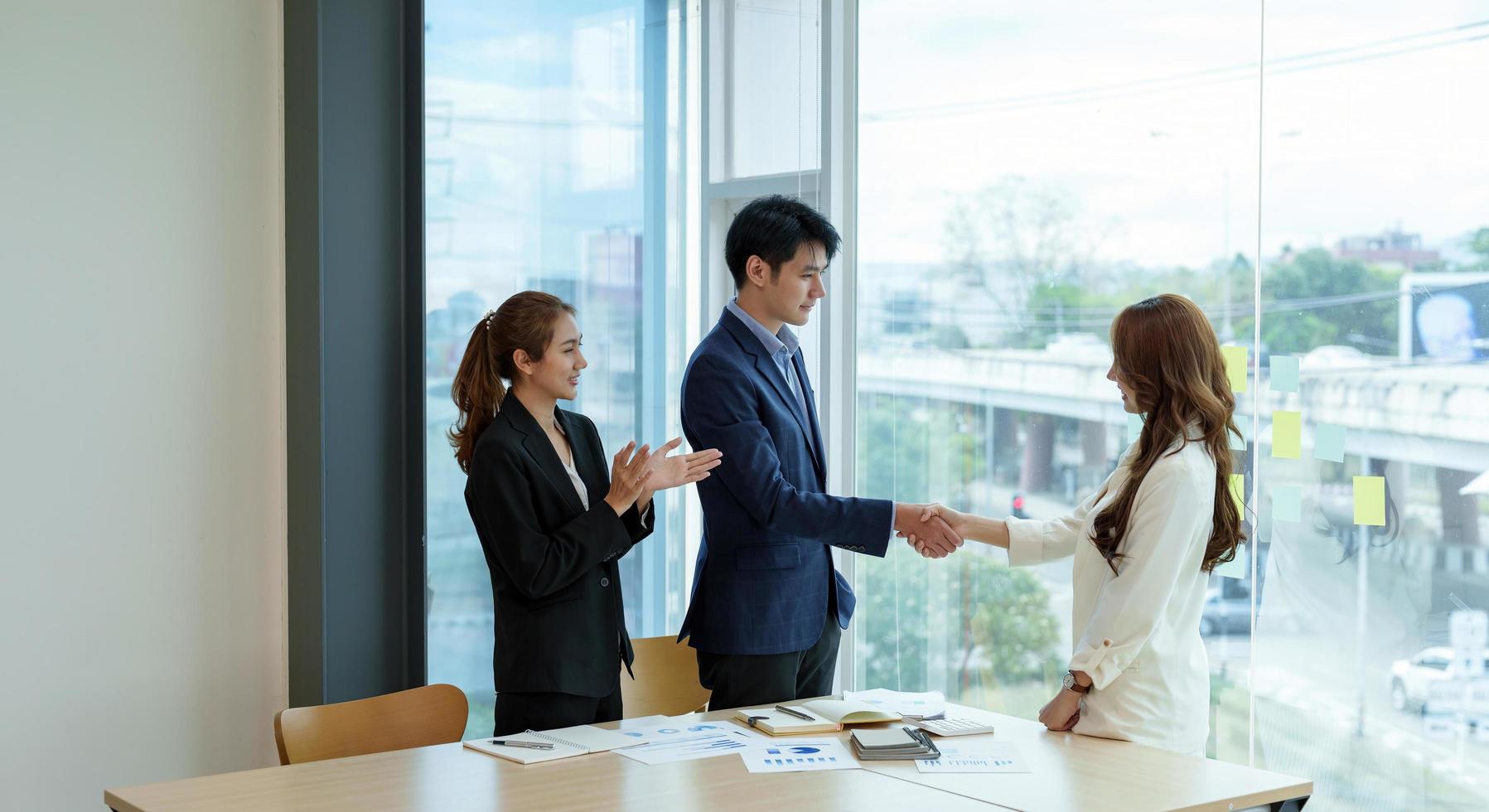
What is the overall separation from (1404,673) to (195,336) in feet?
11.4

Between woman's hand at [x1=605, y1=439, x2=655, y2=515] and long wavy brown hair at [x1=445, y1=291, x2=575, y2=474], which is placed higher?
long wavy brown hair at [x1=445, y1=291, x2=575, y2=474]

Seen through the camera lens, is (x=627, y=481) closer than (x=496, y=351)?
Yes

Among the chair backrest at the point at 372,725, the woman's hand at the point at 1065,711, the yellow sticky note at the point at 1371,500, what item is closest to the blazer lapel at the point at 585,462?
the chair backrest at the point at 372,725

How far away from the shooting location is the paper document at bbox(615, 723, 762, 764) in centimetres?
237

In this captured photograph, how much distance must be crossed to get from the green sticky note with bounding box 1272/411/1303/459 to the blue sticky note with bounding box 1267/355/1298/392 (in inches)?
2.4

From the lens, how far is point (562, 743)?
246 centimetres

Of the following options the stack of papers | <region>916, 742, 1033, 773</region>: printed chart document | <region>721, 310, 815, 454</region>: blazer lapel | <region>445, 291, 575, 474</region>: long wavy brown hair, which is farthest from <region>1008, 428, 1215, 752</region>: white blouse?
<region>445, 291, 575, 474</region>: long wavy brown hair

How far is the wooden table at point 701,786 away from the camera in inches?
81.8

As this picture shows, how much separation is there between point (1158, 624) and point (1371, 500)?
762mm

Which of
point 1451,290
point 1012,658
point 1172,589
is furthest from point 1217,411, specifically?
point 1012,658

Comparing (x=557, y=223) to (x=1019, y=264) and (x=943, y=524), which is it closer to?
(x=1019, y=264)

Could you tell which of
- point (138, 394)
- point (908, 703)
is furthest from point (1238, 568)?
point (138, 394)

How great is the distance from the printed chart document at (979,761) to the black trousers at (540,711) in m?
0.83

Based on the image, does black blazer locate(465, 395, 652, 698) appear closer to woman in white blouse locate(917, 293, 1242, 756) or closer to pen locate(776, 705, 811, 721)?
pen locate(776, 705, 811, 721)
